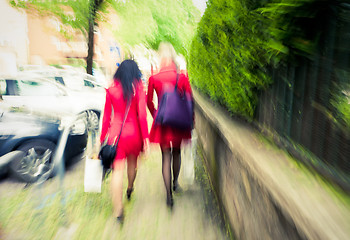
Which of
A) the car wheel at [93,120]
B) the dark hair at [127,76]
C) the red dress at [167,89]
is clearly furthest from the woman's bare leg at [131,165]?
the car wheel at [93,120]

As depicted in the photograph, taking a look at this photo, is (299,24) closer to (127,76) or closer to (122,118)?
(127,76)

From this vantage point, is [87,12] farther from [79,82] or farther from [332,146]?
[332,146]

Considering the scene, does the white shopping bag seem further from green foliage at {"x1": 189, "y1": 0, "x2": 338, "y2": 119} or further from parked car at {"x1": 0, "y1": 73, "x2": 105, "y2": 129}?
parked car at {"x1": 0, "y1": 73, "x2": 105, "y2": 129}

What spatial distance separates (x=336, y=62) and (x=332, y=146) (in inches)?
21.0

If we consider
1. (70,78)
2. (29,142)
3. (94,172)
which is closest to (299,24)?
(94,172)

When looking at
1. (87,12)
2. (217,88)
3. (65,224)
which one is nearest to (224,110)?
(217,88)

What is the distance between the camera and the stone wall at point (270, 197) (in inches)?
67.3

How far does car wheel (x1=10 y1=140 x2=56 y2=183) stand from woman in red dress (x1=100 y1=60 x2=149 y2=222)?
1.73m

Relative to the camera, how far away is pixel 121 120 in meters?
3.87

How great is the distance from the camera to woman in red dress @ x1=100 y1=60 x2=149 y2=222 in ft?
12.5

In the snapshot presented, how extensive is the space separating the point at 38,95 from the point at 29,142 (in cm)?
110

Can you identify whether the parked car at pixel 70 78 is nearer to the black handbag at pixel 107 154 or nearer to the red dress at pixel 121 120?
the red dress at pixel 121 120

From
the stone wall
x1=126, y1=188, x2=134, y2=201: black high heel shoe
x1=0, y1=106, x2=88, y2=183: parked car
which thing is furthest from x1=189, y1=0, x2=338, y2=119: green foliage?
x1=0, y1=106, x2=88, y2=183: parked car

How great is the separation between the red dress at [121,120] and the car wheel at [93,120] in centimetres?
341
